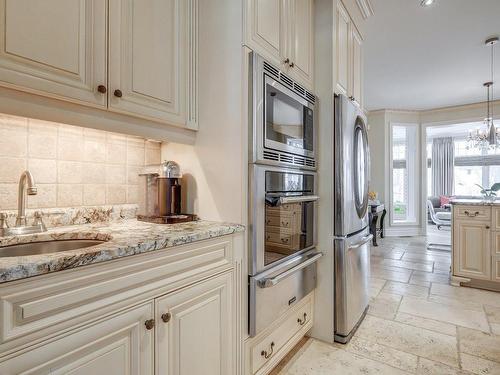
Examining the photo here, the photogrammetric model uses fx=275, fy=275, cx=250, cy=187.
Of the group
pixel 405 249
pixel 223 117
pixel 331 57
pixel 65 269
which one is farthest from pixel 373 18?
pixel 405 249

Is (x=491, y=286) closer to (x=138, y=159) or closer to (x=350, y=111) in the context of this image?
(x=350, y=111)

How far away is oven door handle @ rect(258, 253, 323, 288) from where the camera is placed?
1.37 meters

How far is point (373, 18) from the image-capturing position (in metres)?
2.77

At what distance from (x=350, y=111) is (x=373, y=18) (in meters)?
1.45

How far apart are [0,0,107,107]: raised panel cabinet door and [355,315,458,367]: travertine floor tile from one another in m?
2.35

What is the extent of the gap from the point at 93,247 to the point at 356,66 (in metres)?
2.49

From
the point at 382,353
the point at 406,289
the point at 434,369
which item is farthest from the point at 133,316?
the point at 406,289

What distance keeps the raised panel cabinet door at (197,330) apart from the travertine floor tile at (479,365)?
1.58 metres

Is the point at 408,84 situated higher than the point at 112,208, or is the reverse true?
the point at 408,84

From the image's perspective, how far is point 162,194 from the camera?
146 cm

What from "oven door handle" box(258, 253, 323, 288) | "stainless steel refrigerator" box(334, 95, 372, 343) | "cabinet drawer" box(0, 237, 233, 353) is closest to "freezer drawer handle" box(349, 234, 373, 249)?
"stainless steel refrigerator" box(334, 95, 372, 343)

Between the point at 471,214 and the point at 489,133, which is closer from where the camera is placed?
the point at 471,214

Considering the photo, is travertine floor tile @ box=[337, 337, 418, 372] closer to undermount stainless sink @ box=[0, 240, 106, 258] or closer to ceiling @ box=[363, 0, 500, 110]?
undermount stainless sink @ box=[0, 240, 106, 258]

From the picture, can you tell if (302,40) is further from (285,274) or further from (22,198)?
(22,198)
